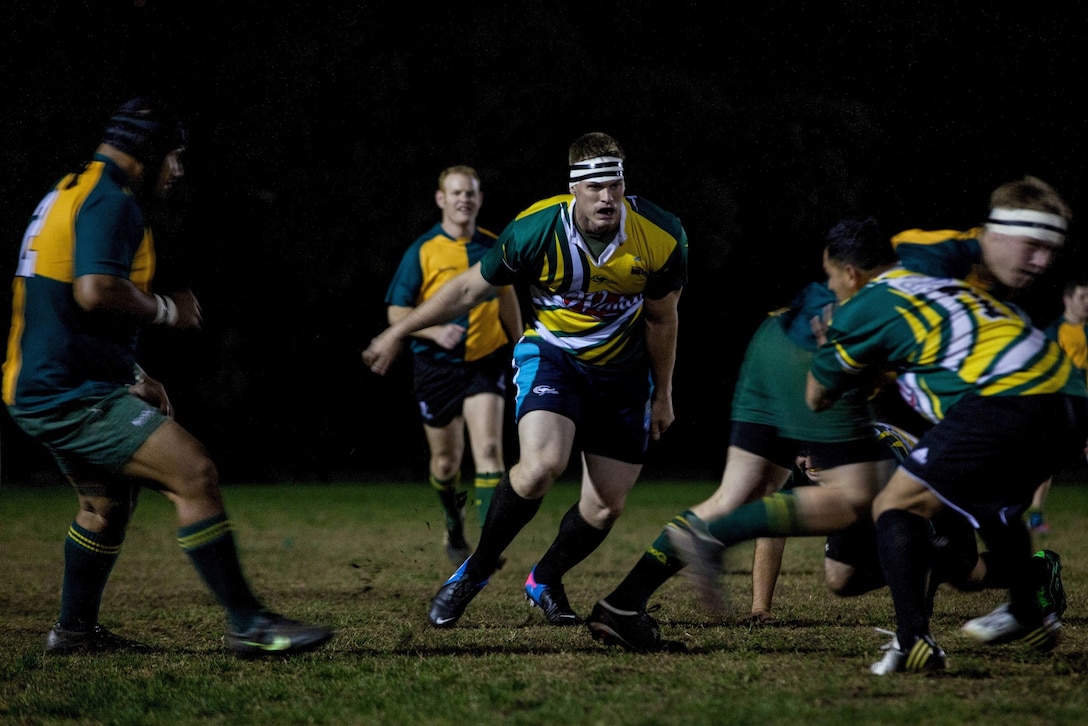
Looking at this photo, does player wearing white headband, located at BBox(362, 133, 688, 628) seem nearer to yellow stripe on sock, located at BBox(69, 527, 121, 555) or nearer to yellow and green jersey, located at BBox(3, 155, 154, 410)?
yellow and green jersey, located at BBox(3, 155, 154, 410)

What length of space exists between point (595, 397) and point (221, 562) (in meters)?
1.79

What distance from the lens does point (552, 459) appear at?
500cm

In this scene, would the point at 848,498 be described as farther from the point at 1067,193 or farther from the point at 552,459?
the point at 1067,193

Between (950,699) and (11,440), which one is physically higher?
(950,699)

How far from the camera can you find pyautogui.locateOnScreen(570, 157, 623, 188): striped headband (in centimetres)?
491

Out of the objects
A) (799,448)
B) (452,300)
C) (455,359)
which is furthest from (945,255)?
(455,359)

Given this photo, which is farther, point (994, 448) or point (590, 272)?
point (590, 272)

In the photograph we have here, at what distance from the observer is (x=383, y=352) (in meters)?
4.82

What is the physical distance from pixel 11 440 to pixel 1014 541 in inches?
587

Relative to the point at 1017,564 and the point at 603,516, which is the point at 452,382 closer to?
the point at 603,516

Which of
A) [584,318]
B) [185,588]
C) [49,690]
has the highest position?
[584,318]

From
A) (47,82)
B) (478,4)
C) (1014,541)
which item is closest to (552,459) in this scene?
(1014,541)

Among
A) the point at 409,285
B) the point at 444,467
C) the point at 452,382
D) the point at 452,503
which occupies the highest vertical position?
the point at 409,285

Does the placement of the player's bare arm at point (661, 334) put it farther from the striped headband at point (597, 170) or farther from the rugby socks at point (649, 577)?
the rugby socks at point (649, 577)
